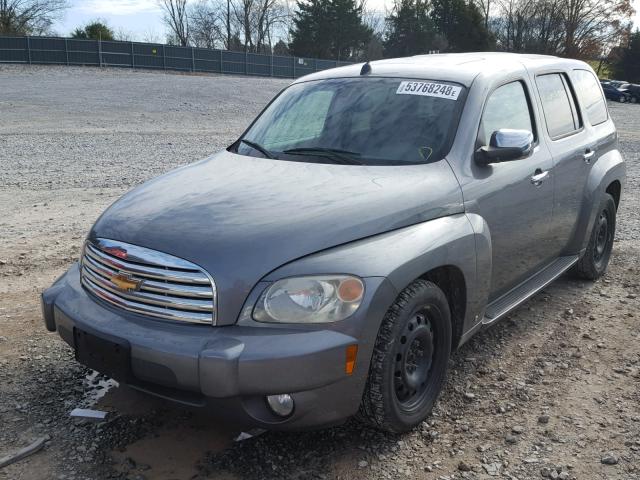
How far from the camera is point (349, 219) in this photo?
301 cm

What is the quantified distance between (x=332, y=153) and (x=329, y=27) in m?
62.3

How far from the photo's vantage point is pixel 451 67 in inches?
164

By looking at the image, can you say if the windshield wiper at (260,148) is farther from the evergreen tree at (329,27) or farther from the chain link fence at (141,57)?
the evergreen tree at (329,27)

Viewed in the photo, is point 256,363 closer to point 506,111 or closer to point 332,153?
point 332,153

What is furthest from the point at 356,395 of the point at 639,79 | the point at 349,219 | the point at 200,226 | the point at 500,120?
the point at 639,79

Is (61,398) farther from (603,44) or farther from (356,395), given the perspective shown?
(603,44)

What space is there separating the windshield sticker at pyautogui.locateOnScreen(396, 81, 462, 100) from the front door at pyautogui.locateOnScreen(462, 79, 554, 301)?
0.23 meters

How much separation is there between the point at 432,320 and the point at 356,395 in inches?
27.3

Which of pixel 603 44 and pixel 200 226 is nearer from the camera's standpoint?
pixel 200 226

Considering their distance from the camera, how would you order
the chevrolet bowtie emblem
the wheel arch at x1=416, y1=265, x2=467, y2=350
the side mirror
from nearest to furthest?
the chevrolet bowtie emblem
the wheel arch at x1=416, y1=265, x2=467, y2=350
the side mirror

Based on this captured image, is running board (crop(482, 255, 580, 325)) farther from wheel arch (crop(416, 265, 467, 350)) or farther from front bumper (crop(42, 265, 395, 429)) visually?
front bumper (crop(42, 265, 395, 429))

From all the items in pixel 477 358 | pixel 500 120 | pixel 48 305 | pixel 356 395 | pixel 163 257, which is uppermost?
pixel 500 120

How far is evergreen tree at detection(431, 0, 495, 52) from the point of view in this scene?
202 ft

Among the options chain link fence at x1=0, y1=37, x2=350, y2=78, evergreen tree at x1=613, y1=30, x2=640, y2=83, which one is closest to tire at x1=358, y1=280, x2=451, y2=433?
chain link fence at x1=0, y1=37, x2=350, y2=78
